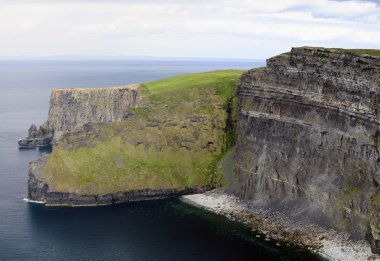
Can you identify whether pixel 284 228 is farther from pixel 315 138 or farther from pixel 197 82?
pixel 197 82

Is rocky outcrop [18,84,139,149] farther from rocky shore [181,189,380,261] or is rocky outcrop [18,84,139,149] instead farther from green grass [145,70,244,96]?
rocky shore [181,189,380,261]

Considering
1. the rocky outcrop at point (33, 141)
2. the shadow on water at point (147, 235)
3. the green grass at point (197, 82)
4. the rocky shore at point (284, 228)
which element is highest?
the green grass at point (197, 82)

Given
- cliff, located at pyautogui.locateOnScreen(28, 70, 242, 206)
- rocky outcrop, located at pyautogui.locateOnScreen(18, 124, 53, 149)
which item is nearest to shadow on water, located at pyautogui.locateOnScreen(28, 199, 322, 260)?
cliff, located at pyautogui.locateOnScreen(28, 70, 242, 206)

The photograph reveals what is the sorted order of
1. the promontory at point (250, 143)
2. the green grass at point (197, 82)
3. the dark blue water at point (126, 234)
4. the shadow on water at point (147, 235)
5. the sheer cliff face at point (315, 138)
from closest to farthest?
the dark blue water at point (126, 234)
the shadow on water at point (147, 235)
the sheer cliff face at point (315, 138)
the promontory at point (250, 143)
the green grass at point (197, 82)

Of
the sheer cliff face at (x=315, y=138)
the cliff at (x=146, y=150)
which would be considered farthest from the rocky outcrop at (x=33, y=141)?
the sheer cliff face at (x=315, y=138)

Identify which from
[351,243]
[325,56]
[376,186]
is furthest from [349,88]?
[351,243]

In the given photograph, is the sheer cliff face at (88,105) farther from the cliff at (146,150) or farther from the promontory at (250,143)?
the cliff at (146,150)
